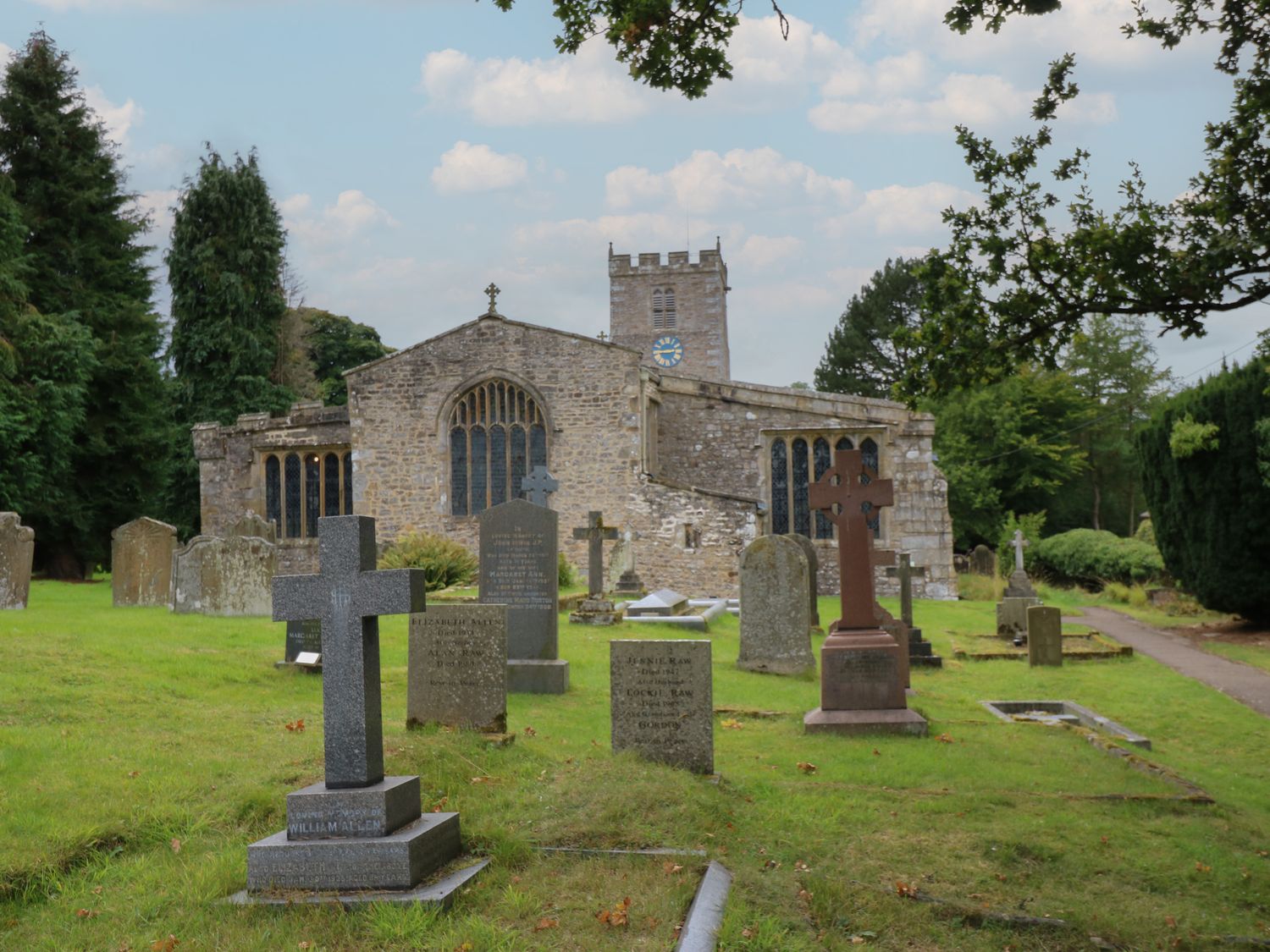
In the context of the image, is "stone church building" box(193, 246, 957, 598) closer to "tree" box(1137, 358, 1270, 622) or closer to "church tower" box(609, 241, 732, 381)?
"tree" box(1137, 358, 1270, 622)

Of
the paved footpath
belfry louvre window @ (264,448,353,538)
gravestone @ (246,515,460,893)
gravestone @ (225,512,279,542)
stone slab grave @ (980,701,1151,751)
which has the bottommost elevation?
the paved footpath

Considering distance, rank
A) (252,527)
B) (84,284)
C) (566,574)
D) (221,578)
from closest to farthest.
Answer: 1. (221,578)
2. (252,527)
3. (566,574)
4. (84,284)

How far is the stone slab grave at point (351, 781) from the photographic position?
4.84 m

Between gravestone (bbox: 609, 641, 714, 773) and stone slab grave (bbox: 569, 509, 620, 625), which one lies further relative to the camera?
stone slab grave (bbox: 569, 509, 620, 625)

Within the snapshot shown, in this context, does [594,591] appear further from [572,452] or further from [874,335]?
[874,335]

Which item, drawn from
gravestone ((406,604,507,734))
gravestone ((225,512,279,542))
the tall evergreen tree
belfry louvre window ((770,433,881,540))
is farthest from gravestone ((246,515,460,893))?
the tall evergreen tree

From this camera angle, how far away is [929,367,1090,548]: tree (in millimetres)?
40000

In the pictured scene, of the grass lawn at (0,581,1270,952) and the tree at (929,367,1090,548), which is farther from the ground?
the tree at (929,367,1090,548)

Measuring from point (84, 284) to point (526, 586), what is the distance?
74.6 ft

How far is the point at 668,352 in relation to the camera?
4666cm

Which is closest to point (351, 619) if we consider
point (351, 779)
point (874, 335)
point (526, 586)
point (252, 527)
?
point (351, 779)

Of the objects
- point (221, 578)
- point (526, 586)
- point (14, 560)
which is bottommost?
point (526, 586)

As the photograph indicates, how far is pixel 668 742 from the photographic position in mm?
Answer: 7234

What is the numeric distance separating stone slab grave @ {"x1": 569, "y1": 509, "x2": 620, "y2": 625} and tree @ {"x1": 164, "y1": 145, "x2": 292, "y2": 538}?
20.6 m
